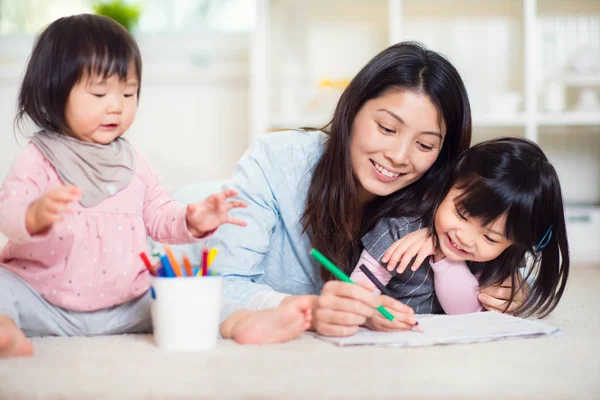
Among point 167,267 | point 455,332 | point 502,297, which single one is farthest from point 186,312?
point 502,297

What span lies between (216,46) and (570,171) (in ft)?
5.64

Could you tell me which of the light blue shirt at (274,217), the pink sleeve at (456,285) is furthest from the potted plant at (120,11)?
the pink sleeve at (456,285)

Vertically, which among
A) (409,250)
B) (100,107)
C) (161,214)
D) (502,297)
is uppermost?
(100,107)

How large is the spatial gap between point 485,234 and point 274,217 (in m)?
0.41

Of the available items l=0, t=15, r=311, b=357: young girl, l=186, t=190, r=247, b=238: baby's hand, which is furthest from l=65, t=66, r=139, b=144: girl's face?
l=186, t=190, r=247, b=238: baby's hand

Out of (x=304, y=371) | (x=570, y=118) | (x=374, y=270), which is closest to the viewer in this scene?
(x=304, y=371)

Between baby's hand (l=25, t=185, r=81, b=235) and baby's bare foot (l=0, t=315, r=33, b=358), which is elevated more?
baby's hand (l=25, t=185, r=81, b=235)

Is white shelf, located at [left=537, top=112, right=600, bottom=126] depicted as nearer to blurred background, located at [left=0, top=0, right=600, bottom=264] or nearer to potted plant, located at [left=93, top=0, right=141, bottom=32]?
blurred background, located at [left=0, top=0, right=600, bottom=264]

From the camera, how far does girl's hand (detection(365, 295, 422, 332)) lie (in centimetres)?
110

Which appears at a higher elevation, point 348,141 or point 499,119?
point 348,141

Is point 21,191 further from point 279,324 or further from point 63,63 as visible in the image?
point 279,324

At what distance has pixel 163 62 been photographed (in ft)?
11.0

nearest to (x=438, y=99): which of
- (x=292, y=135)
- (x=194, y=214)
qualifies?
(x=292, y=135)

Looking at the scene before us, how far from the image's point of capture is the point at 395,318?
43.4 inches
